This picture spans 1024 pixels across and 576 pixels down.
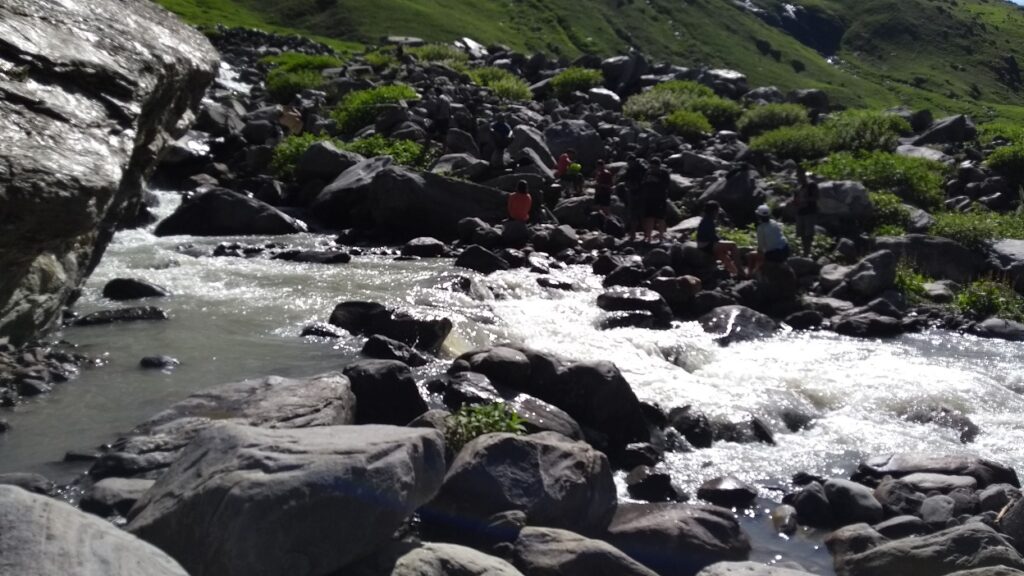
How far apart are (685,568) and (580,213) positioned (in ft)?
65.8

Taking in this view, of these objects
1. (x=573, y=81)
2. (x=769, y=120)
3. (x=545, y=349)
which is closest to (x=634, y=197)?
(x=545, y=349)

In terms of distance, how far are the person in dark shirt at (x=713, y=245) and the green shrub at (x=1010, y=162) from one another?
1563 cm

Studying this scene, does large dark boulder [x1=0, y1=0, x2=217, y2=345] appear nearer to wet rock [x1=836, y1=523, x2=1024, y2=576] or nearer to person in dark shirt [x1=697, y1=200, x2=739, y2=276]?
wet rock [x1=836, y1=523, x2=1024, y2=576]

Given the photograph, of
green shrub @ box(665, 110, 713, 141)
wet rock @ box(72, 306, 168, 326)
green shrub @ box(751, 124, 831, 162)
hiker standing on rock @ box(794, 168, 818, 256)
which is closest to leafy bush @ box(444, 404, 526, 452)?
wet rock @ box(72, 306, 168, 326)

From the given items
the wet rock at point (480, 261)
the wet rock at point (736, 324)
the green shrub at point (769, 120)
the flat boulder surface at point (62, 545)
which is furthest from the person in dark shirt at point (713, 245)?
the flat boulder surface at point (62, 545)

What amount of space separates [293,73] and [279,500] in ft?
142

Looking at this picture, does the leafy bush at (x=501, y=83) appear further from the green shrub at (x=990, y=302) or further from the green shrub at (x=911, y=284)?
the green shrub at (x=990, y=302)

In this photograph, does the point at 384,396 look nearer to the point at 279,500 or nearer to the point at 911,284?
the point at 279,500

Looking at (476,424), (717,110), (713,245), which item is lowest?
(717,110)

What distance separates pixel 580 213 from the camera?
31.0 m

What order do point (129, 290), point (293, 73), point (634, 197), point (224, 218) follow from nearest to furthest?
point (129, 290) → point (224, 218) → point (634, 197) → point (293, 73)

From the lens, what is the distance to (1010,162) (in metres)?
37.1

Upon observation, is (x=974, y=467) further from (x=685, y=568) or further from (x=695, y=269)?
(x=695, y=269)

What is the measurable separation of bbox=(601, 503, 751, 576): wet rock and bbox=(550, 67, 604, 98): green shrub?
3881cm
